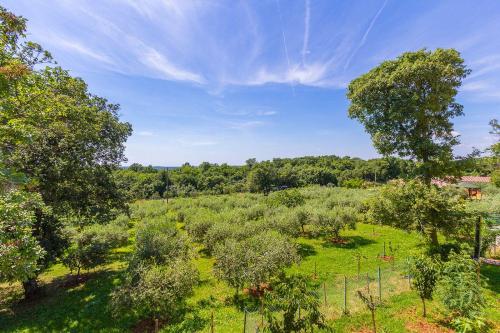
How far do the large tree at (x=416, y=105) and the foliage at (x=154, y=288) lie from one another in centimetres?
1452

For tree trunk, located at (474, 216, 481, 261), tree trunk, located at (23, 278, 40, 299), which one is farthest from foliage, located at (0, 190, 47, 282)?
tree trunk, located at (474, 216, 481, 261)

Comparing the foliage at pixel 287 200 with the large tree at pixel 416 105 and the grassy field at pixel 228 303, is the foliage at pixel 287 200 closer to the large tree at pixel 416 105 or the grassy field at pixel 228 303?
the grassy field at pixel 228 303

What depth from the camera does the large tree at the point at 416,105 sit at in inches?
603

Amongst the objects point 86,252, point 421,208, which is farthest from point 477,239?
point 86,252

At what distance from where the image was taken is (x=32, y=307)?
16125mm

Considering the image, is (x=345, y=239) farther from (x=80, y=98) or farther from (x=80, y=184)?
(x=80, y=98)

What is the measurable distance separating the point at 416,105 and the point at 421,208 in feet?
20.0

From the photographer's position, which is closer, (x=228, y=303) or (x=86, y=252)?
(x=228, y=303)

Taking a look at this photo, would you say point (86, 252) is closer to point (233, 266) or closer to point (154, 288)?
point (154, 288)

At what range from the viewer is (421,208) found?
15.1 meters

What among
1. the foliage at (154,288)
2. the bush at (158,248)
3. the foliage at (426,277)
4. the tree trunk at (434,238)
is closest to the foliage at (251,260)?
the bush at (158,248)

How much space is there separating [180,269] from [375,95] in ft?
50.9

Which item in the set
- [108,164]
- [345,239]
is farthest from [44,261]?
[345,239]

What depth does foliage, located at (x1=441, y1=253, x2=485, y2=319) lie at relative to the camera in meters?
8.92
